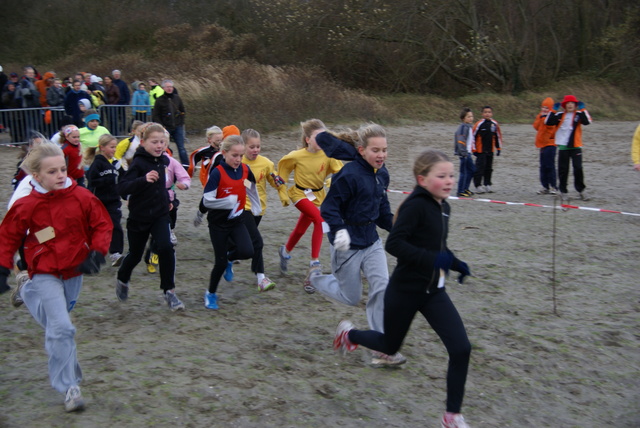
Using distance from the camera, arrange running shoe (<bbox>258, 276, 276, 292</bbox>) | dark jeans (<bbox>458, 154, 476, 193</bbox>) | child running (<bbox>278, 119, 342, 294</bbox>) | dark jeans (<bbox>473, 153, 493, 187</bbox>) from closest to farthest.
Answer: running shoe (<bbox>258, 276, 276, 292</bbox>), child running (<bbox>278, 119, 342, 294</bbox>), dark jeans (<bbox>458, 154, 476, 193</bbox>), dark jeans (<bbox>473, 153, 493, 187</bbox>)

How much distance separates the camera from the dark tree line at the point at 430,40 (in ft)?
103

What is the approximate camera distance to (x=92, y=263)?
4.48 meters

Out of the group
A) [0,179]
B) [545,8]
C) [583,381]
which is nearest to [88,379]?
[583,381]

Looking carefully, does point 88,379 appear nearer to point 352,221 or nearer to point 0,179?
point 352,221

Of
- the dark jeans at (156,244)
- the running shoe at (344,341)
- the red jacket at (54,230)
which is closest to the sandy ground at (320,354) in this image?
the running shoe at (344,341)

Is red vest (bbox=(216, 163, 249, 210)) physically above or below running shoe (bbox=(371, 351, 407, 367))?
above

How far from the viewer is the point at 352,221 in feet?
18.1

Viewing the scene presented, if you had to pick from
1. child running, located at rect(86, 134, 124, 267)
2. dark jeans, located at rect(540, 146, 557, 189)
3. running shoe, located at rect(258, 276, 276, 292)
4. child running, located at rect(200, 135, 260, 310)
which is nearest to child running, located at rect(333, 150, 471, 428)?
child running, located at rect(200, 135, 260, 310)

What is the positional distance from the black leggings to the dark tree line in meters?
28.2

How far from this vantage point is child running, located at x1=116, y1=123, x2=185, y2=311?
6.30 metres

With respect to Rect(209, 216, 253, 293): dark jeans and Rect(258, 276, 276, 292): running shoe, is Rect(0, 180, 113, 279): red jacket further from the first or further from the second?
Rect(258, 276, 276, 292): running shoe

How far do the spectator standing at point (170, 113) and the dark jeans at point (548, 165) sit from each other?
25.1ft

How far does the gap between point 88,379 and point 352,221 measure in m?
2.31

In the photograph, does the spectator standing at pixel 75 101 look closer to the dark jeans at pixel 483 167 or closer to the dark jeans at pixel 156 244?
the dark jeans at pixel 483 167
